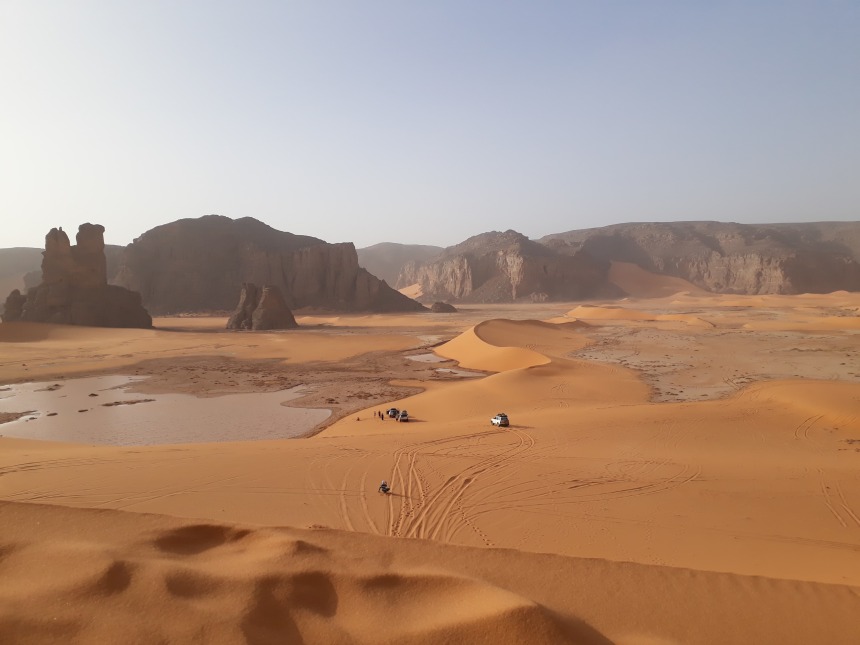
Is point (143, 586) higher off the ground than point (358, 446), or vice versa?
point (143, 586)

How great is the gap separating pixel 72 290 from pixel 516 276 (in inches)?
2386

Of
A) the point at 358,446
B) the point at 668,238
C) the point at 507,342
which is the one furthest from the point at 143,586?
the point at 668,238

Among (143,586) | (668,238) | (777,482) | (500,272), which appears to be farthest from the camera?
(668,238)

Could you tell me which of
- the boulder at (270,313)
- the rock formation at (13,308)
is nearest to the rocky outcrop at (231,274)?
the boulder at (270,313)

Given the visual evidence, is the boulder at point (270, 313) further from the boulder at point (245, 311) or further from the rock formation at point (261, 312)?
the boulder at point (245, 311)

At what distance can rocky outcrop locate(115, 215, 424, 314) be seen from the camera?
6397 cm

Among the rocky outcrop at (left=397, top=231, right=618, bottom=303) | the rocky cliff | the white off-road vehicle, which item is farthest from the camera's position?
the rocky outcrop at (left=397, top=231, right=618, bottom=303)

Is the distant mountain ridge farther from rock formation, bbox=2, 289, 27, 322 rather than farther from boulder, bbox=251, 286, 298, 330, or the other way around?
rock formation, bbox=2, 289, 27, 322

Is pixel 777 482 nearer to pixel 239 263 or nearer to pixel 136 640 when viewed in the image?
pixel 136 640

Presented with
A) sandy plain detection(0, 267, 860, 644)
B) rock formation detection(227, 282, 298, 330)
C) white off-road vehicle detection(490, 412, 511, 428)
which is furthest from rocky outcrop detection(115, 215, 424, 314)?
white off-road vehicle detection(490, 412, 511, 428)

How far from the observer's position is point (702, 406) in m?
12.9

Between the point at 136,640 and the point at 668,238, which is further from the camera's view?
the point at 668,238

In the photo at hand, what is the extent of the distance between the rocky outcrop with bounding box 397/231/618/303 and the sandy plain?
213 feet

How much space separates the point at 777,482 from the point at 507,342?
67.3ft
